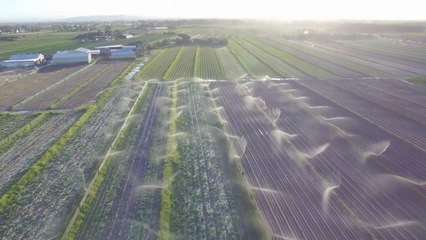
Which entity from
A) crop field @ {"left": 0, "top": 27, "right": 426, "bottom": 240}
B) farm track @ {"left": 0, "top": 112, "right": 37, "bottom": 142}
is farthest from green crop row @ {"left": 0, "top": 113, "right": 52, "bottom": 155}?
farm track @ {"left": 0, "top": 112, "right": 37, "bottom": 142}

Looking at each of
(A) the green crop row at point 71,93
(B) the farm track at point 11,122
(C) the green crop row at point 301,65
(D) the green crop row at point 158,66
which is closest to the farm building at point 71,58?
(D) the green crop row at point 158,66

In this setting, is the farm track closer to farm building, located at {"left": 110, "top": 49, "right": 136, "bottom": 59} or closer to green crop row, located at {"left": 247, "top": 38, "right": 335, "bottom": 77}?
green crop row, located at {"left": 247, "top": 38, "right": 335, "bottom": 77}

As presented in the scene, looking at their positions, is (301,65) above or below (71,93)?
below

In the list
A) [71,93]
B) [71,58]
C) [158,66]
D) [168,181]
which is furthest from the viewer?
[71,58]

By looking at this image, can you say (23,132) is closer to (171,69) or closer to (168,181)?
(168,181)

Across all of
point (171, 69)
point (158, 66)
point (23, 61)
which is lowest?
point (158, 66)

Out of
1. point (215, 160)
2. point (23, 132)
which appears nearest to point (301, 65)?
point (215, 160)

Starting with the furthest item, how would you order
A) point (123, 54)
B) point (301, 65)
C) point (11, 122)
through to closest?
point (123, 54), point (301, 65), point (11, 122)

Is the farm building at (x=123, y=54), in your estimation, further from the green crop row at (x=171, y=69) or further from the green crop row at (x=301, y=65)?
the green crop row at (x=301, y=65)

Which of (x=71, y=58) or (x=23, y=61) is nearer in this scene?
(x=23, y=61)

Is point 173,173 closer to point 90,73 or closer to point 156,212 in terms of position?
point 156,212
